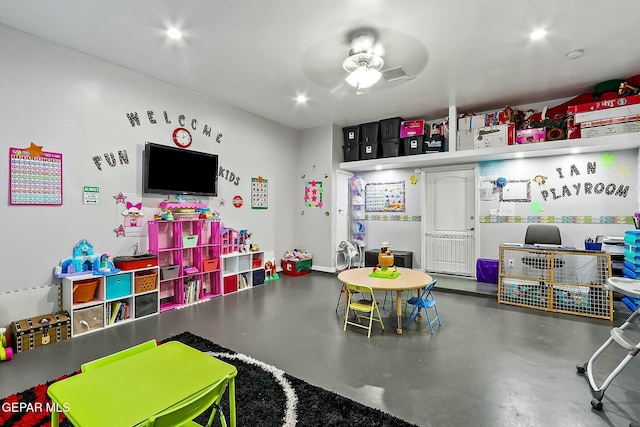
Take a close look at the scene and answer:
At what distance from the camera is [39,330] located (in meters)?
3.01

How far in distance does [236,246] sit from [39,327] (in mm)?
2690

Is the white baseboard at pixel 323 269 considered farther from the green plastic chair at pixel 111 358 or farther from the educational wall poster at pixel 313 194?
the green plastic chair at pixel 111 358

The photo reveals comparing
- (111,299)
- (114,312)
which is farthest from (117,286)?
(114,312)

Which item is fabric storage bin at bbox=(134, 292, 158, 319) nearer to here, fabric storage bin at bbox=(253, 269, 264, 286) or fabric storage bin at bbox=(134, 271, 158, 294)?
fabric storage bin at bbox=(134, 271, 158, 294)

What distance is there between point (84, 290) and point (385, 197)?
541cm

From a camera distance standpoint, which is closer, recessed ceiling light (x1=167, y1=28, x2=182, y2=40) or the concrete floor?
the concrete floor

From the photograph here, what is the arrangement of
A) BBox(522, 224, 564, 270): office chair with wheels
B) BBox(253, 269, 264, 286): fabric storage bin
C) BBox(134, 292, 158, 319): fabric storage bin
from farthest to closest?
BBox(253, 269, 264, 286): fabric storage bin → BBox(522, 224, 564, 270): office chair with wheels → BBox(134, 292, 158, 319): fabric storage bin

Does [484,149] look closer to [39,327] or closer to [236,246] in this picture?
[236,246]

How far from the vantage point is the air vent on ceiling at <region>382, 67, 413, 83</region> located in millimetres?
3955

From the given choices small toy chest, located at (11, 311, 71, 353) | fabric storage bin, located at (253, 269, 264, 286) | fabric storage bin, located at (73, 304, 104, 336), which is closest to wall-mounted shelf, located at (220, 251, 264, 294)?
fabric storage bin, located at (253, 269, 264, 286)

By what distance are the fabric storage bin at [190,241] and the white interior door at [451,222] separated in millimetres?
4341

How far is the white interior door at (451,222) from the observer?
581 centimetres

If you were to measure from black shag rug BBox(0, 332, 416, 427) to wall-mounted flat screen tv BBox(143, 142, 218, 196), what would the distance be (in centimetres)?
260

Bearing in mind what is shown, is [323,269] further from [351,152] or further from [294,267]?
[351,152]
